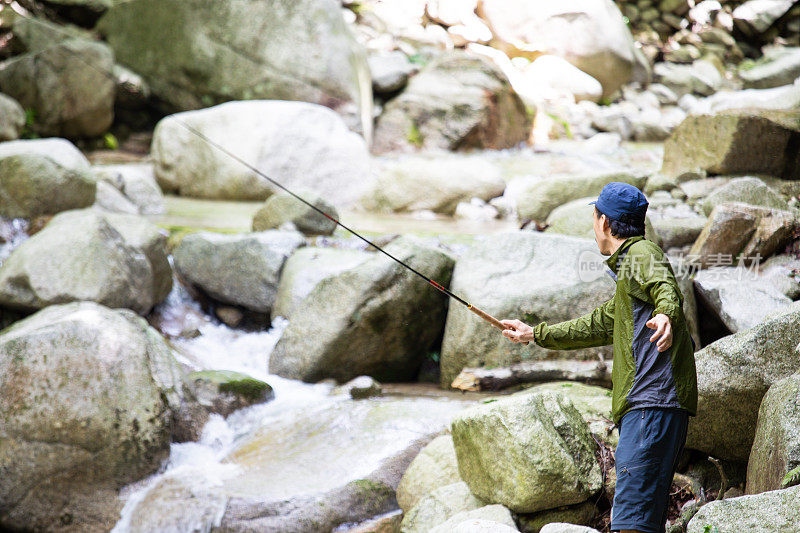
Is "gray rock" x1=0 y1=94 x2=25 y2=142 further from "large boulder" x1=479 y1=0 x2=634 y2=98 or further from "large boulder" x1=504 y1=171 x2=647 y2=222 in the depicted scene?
"large boulder" x1=479 y1=0 x2=634 y2=98

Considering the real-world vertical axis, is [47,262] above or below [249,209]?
above

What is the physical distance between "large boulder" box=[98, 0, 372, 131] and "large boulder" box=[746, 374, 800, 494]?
1102 centimetres

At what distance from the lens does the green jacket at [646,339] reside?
240 centimetres

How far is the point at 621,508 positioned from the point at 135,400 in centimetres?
316

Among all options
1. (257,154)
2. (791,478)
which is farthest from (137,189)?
(791,478)

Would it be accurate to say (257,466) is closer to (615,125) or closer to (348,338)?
(348,338)

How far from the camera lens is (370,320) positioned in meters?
5.38

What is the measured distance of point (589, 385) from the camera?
4.59 m

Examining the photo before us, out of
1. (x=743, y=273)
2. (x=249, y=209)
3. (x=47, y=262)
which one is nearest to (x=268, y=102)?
(x=249, y=209)

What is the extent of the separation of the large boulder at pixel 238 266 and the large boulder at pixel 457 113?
7.24 meters

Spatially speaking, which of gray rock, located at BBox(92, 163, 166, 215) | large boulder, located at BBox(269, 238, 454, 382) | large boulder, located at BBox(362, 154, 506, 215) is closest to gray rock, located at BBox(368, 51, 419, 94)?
large boulder, located at BBox(362, 154, 506, 215)

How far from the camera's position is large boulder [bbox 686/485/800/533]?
2162 millimetres

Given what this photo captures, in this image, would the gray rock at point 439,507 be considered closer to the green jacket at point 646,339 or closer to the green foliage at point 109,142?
the green jacket at point 646,339

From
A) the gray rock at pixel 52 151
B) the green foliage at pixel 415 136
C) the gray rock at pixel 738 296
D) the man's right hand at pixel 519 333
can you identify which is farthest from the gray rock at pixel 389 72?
the man's right hand at pixel 519 333
